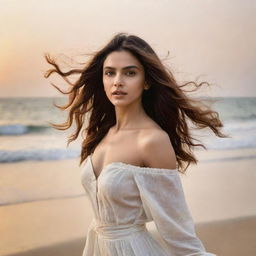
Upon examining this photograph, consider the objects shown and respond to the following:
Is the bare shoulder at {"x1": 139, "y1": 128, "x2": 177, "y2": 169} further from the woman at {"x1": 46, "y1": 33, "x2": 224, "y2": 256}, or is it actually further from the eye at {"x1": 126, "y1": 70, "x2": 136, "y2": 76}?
the eye at {"x1": 126, "y1": 70, "x2": 136, "y2": 76}

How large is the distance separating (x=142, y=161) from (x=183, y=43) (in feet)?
9.93

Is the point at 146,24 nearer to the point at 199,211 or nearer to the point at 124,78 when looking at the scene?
the point at 199,211

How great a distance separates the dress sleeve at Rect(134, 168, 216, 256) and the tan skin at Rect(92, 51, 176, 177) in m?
0.04

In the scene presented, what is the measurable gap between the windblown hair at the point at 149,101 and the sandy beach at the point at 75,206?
1.60 metres

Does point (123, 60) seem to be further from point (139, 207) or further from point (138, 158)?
point (139, 207)

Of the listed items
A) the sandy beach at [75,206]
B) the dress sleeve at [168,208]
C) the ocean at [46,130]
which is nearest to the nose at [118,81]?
the dress sleeve at [168,208]

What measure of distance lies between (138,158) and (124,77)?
270 millimetres

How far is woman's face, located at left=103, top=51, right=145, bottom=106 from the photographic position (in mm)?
1585

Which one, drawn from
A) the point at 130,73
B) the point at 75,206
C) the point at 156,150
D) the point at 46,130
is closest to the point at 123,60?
the point at 130,73

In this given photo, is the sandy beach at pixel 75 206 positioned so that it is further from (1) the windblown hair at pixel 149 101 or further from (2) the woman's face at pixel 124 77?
(2) the woman's face at pixel 124 77

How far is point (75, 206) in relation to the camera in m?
3.78

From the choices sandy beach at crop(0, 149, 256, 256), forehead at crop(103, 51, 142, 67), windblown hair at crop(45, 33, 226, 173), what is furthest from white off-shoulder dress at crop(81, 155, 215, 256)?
sandy beach at crop(0, 149, 256, 256)

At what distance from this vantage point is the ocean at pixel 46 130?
4133 millimetres

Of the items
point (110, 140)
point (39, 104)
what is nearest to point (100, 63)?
point (110, 140)
